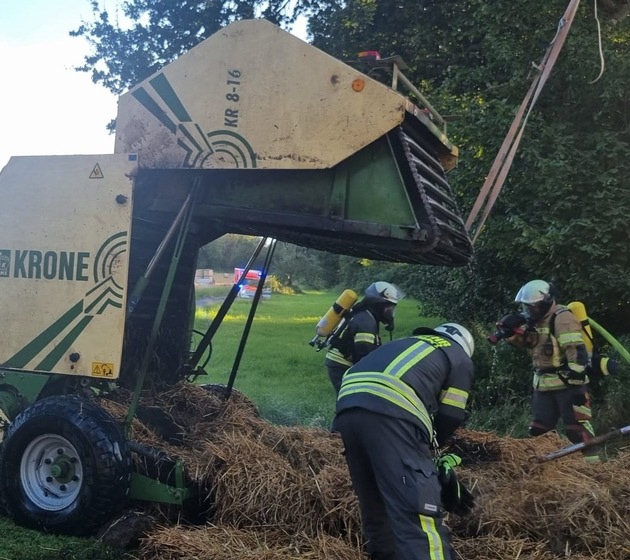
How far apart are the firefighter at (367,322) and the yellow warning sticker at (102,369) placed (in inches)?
106

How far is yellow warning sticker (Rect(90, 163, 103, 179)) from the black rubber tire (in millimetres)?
1605

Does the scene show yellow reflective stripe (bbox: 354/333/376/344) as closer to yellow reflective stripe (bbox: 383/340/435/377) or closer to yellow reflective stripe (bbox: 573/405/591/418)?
yellow reflective stripe (bbox: 573/405/591/418)

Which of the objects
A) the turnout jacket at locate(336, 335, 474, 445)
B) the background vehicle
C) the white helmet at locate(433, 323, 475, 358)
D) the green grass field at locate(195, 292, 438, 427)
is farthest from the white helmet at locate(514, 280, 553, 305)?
the green grass field at locate(195, 292, 438, 427)

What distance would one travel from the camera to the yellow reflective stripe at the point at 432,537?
Answer: 343 centimetres

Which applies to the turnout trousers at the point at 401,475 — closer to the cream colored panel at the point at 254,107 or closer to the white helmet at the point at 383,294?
the cream colored panel at the point at 254,107

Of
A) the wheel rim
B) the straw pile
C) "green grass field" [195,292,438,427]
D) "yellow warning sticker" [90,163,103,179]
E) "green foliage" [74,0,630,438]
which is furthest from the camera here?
"green grass field" [195,292,438,427]

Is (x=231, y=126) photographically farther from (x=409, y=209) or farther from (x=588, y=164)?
(x=588, y=164)

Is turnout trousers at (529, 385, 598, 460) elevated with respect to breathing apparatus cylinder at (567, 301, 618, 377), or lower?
lower

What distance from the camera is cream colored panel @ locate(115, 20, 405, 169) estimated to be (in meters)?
4.75

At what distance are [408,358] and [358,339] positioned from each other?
10.7 ft

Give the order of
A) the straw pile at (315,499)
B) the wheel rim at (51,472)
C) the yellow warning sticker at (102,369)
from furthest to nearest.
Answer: the yellow warning sticker at (102,369), the wheel rim at (51,472), the straw pile at (315,499)

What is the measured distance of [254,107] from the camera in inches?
197

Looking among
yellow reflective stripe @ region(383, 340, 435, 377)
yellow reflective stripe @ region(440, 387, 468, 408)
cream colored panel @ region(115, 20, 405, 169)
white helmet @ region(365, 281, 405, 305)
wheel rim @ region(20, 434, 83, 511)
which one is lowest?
wheel rim @ region(20, 434, 83, 511)

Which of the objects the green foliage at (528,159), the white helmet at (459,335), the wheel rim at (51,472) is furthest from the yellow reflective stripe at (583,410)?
the wheel rim at (51,472)
